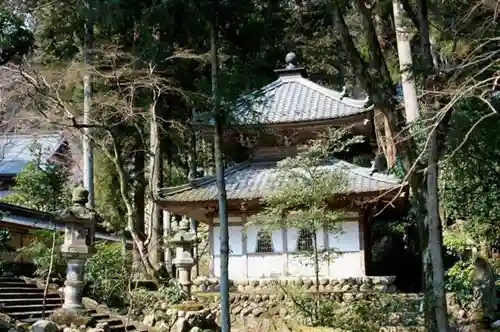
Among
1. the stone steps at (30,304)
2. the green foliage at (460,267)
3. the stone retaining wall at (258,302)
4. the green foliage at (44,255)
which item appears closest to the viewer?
the stone steps at (30,304)

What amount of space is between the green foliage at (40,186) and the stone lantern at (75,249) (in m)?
7.10

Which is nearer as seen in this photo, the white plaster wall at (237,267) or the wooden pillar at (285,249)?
the wooden pillar at (285,249)

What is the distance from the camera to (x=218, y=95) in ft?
25.3

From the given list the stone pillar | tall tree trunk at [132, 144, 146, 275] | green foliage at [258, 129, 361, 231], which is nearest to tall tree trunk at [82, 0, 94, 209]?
tall tree trunk at [132, 144, 146, 275]

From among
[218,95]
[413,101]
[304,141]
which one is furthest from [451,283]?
[218,95]

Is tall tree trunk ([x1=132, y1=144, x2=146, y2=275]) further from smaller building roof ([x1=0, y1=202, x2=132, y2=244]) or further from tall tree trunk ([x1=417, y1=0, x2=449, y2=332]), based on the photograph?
tall tree trunk ([x1=417, y1=0, x2=449, y2=332])

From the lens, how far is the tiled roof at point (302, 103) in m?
14.4

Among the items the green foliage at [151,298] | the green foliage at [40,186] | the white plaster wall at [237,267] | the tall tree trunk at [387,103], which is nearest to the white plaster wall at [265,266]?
the white plaster wall at [237,267]

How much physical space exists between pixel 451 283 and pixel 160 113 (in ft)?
28.5

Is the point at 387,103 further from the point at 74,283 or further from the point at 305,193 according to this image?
the point at 74,283

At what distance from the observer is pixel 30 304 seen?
11.8 metres

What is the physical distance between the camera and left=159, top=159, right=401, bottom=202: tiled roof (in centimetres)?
1288

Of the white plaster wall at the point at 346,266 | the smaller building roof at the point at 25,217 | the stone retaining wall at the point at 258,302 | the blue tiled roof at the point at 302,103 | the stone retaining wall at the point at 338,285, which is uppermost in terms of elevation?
the blue tiled roof at the point at 302,103

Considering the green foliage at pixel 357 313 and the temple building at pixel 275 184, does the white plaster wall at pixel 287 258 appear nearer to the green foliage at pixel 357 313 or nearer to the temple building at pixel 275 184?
the temple building at pixel 275 184
